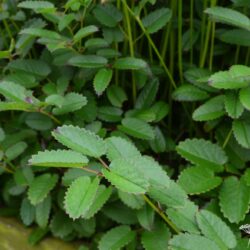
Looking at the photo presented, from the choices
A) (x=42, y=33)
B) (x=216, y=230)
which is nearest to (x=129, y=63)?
(x=42, y=33)

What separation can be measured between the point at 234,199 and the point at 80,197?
0.37 m

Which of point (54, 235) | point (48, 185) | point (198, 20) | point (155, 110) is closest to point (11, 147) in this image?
point (48, 185)

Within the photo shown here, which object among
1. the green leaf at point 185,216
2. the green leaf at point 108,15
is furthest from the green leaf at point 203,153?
the green leaf at point 108,15

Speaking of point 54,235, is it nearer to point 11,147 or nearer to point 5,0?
point 11,147

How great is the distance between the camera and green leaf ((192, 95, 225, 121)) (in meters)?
1.08

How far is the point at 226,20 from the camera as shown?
3.30 feet

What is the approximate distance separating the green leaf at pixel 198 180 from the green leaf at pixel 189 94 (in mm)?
171

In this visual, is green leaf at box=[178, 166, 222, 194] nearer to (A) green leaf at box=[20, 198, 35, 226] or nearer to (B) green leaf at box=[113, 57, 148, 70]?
(B) green leaf at box=[113, 57, 148, 70]

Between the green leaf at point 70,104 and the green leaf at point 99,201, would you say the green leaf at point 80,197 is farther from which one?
the green leaf at point 70,104

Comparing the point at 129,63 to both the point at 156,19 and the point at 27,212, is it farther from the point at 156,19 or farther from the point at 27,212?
the point at 27,212

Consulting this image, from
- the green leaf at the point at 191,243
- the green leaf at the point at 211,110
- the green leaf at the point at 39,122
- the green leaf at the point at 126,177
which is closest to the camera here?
the green leaf at the point at 126,177

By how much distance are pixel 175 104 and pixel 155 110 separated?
13 centimetres

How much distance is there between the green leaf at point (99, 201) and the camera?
100 centimetres

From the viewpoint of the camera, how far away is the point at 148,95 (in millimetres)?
1199
